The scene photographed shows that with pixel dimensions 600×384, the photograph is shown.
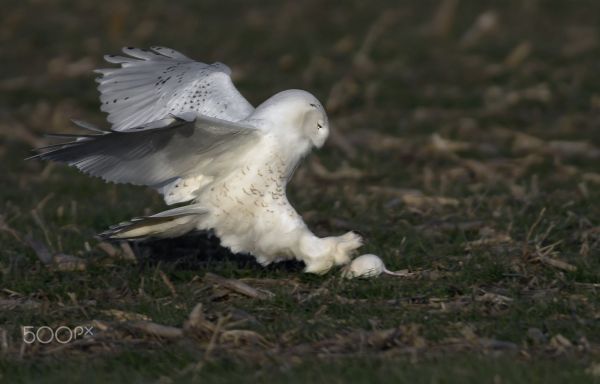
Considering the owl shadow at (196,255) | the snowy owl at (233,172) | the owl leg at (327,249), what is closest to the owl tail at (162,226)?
→ the snowy owl at (233,172)

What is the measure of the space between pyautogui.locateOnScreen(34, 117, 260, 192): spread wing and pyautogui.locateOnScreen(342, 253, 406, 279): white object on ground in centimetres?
86

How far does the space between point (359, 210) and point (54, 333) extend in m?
3.29

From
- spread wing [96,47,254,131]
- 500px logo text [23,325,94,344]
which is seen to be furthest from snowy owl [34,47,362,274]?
500px logo text [23,325,94,344]

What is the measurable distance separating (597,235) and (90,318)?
3.29 metres

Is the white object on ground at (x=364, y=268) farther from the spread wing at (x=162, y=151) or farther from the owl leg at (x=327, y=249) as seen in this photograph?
the spread wing at (x=162, y=151)

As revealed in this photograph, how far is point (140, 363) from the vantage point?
18.7 ft

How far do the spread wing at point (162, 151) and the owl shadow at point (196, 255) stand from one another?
423 mm

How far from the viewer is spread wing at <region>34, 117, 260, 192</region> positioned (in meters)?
6.55

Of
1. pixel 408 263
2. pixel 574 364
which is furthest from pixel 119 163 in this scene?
pixel 574 364

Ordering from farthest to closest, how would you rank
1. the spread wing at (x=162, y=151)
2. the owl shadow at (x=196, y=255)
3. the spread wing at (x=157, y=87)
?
the spread wing at (x=157, y=87)
the owl shadow at (x=196, y=255)
the spread wing at (x=162, y=151)

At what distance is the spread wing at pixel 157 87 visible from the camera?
7.57 meters

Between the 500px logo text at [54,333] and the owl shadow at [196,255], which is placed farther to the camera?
the owl shadow at [196,255]

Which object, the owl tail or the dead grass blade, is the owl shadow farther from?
the dead grass blade

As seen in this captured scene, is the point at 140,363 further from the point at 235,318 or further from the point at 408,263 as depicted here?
the point at 408,263
